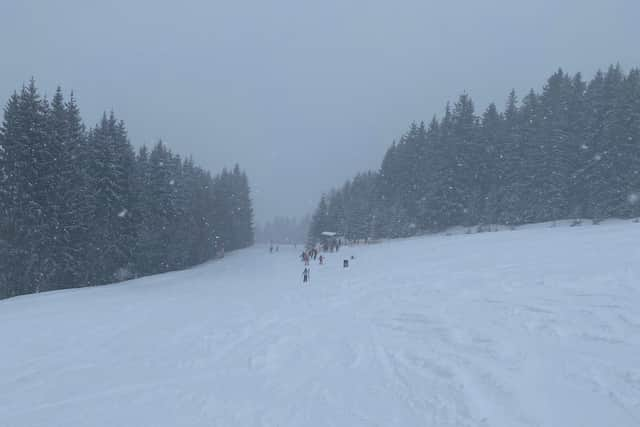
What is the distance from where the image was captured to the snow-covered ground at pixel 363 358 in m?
5.44

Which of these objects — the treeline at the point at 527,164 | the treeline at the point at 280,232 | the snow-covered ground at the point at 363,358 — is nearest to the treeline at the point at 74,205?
the snow-covered ground at the point at 363,358

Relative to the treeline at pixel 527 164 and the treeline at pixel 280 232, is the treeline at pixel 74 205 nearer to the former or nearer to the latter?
the treeline at pixel 527 164

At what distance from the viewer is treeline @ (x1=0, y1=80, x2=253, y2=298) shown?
25.4 meters

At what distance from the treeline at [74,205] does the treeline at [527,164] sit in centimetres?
3192

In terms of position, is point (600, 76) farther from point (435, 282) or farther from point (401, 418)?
point (401, 418)

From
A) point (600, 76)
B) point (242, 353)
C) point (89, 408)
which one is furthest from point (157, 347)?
point (600, 76)

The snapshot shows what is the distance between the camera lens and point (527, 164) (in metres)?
43.8

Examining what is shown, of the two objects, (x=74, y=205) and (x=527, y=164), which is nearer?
(x=74, y=205)

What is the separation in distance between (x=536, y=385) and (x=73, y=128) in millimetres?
34691

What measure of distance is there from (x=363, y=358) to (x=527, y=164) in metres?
43.2

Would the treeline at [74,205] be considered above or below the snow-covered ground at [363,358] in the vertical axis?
above

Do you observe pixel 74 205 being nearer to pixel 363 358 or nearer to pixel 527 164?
pixel 363 358

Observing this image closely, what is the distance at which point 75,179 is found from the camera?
93.2ft

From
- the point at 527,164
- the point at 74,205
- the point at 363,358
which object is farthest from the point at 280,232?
the point at 363,358
